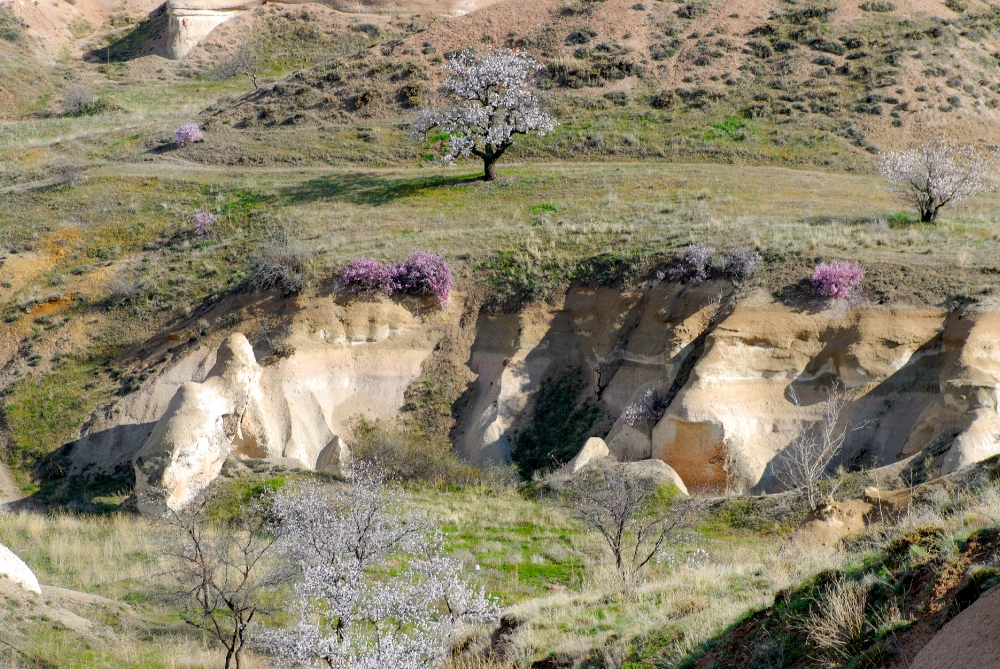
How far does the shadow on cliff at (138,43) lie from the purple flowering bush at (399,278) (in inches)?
2022

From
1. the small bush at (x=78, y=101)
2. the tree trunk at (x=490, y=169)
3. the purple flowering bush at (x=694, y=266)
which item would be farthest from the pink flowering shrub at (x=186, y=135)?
the purple flowering bush at (x=694, y=266)

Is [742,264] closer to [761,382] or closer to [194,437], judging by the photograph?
[761,382]

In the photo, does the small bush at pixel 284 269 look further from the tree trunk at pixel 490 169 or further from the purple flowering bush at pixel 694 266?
the purple flowering bush at pixel 694 266

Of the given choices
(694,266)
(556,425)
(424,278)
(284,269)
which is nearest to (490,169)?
(424,278)

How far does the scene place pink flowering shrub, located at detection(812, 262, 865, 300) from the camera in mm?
25688

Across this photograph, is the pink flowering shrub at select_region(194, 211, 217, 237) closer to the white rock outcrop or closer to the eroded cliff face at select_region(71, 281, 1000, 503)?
the eroded cliff face at select_region(71, 281, 1000, 503)

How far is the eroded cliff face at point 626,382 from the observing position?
23.7 meters

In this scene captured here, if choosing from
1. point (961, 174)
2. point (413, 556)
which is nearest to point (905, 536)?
point (413, 556)

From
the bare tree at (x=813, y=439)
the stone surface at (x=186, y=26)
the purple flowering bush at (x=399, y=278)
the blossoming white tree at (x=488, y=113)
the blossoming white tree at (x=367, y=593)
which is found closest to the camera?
the blossoming white tree at (x=367, y=593)

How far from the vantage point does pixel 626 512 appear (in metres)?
19.6

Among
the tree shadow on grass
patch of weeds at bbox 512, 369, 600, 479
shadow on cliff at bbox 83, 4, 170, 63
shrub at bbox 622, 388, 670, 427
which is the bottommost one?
patch of weeds at bbox 512, 369, 600, 479

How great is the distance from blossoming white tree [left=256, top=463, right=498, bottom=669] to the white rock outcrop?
4.52 metres

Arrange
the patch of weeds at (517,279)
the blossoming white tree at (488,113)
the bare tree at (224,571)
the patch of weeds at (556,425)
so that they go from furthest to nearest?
the blossoming white tree at (488,113) < the patch of weeds at (517,279) < the patch of weeds at (556,425) < the bare tree at (224,571)

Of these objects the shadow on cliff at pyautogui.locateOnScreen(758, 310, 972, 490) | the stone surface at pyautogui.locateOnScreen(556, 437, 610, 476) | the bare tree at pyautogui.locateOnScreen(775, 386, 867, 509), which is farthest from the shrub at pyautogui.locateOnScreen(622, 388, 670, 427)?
the bare tree at pyautogui.locateOnScreen(775, 386, 867, 509)
